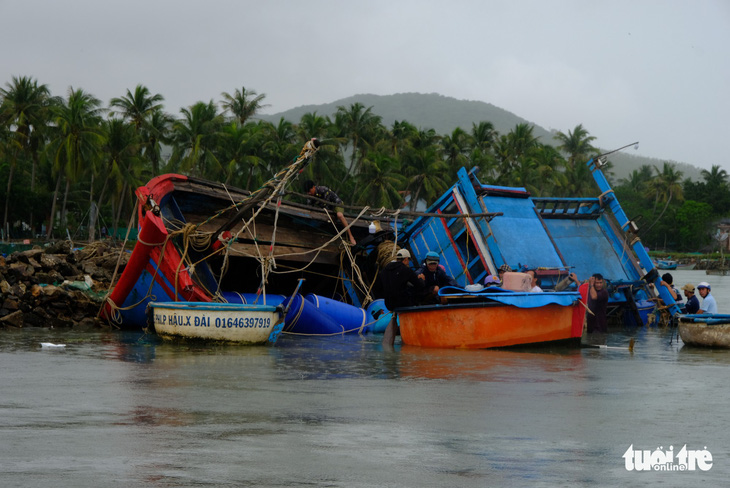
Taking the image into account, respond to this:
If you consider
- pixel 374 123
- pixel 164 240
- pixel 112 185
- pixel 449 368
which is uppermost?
pixel 374 123

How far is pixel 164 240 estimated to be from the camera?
1614cm

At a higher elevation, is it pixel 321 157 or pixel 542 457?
→ pixel 321 157

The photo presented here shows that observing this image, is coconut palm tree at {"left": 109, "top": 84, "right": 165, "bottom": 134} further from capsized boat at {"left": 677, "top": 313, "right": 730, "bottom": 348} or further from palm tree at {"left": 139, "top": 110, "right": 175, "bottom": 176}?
capsized boat at {"left": 677, "top": 313, "right": 730, "bottom": 348}

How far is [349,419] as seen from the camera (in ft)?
23.5

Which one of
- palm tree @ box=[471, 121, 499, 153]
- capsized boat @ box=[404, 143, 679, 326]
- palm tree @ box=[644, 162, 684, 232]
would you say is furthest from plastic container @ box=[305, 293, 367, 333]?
palm tree @ box=[644, 162, 684, 232]

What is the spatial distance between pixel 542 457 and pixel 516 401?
2.53m

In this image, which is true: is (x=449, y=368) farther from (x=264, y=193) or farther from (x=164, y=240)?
(x=164, y=240)

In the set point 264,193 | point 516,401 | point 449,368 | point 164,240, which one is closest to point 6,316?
point 164,240

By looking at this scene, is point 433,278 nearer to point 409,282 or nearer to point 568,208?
point 409,282

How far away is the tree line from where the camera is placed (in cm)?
6012

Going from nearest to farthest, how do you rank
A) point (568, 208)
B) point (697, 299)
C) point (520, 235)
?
point (697, 299) → point (520, 235) → point (568, 208)

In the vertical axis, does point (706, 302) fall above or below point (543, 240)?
below

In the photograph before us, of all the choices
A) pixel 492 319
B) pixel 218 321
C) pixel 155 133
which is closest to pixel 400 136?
pixel 155 133

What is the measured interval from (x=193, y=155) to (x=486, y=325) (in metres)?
48.7
